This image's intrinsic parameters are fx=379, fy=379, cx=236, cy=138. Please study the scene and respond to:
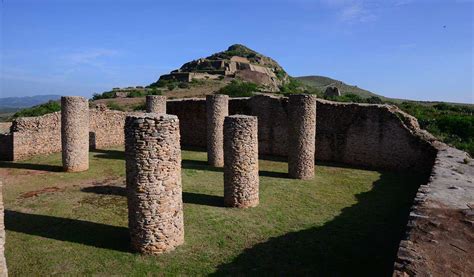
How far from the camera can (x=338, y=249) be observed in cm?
789

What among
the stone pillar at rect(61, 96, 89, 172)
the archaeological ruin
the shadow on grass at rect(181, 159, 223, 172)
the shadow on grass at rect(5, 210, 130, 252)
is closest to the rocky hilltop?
the archaeological ruin

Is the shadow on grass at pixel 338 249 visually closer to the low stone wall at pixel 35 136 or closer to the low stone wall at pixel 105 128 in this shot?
the low stone wall at pixel 35 136

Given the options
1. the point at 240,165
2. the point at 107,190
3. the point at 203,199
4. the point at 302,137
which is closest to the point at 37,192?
the point at 107,190

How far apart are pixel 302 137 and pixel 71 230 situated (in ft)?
27.1

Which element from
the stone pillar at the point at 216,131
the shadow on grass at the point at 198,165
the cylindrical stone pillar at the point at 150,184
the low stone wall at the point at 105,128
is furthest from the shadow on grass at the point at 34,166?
the cylindrical stone pillar at the point at 150,184

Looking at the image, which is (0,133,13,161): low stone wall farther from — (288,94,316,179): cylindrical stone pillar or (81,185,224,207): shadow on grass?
(288,94,316,179): cylindrical stone pillar

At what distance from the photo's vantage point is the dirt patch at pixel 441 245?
5.02 metres

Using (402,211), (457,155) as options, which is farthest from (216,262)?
(457,155)

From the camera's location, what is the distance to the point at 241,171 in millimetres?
10625

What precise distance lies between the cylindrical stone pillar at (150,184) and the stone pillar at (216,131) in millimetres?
7868

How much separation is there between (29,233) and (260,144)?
1215 centimetres

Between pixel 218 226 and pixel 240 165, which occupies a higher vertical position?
pixel 240 165

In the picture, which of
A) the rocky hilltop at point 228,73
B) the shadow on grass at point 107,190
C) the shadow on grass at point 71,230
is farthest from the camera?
the rocky hilltop at point 228,73

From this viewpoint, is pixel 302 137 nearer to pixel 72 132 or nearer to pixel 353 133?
pixel 353 133
